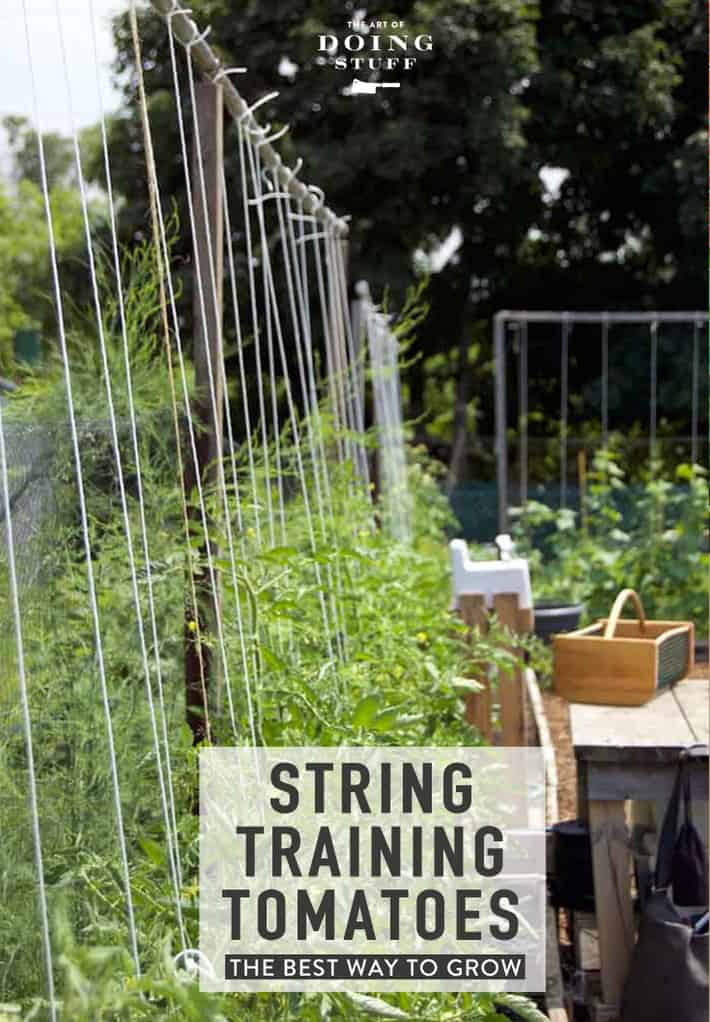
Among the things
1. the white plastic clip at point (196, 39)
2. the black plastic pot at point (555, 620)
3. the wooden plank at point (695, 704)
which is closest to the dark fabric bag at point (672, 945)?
the wooden plank at point (695, 704)

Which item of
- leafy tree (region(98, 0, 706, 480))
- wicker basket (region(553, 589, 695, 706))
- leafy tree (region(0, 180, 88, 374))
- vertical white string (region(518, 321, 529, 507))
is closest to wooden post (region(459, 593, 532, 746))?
wicker basket (region(553, 589, 695, 706))

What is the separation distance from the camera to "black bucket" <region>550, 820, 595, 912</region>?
128 inches

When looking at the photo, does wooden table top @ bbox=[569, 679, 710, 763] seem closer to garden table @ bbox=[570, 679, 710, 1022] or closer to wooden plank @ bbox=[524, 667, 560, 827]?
garden table @ bbox=[570, 679, 710, 1022]

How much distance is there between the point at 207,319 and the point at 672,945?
1458mm

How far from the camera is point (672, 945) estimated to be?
Answer: 8.51ft

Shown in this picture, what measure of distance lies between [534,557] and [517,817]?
442 cm

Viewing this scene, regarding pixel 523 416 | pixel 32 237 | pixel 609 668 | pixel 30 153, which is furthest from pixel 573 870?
pixel 30 153

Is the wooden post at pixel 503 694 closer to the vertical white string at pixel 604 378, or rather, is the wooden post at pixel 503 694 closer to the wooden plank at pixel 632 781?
the wooden plank at pixel 632 781

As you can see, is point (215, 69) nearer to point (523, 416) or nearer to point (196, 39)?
point (196, 39)

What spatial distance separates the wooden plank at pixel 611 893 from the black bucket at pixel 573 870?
29cm

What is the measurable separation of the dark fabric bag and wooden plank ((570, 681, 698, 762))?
0.13 metres

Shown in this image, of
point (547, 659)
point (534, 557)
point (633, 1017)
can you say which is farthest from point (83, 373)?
point (534, 557)

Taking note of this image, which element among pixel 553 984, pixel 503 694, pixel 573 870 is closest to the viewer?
pixel 553 984

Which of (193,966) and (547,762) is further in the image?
(547,762)
